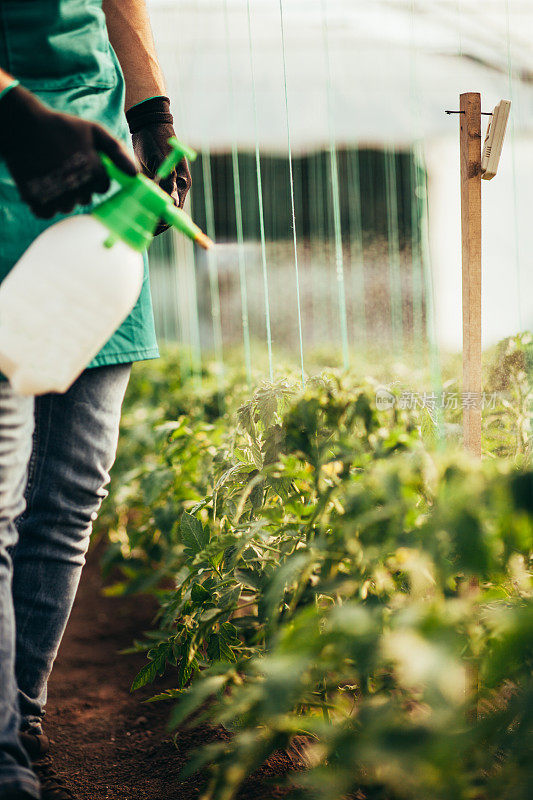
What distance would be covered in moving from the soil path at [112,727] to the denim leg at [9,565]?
317 mm

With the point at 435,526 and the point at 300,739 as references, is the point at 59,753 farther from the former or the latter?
the point at 435,526

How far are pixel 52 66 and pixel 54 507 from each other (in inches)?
26.4

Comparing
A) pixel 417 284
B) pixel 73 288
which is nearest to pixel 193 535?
pixel 73 288

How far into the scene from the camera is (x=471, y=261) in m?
1.20

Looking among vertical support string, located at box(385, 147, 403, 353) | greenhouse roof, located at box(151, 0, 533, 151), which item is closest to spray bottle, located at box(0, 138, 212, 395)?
greenhouse roof, located at box(151, 0, 533, 151)

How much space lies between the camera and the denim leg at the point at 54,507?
Result: 114 cm

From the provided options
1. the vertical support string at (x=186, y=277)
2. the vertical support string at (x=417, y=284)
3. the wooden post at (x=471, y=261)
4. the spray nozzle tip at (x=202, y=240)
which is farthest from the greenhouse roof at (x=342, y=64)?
the spray nozzle tip at (x=202, y=240)

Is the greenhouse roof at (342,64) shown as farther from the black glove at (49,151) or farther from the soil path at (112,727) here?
the soil path at (112,727)

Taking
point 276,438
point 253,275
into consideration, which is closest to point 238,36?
point 253,275

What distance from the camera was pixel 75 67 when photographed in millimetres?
1066

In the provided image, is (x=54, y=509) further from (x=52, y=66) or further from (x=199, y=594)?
(x=52, y=66)

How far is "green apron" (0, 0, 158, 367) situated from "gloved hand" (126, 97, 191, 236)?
0.40 ft

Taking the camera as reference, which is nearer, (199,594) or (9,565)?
(9,565)

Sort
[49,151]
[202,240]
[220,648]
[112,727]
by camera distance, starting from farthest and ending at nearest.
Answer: [112,727] < [220,648] < [202,240] < [49,151]
